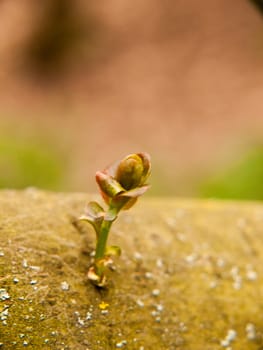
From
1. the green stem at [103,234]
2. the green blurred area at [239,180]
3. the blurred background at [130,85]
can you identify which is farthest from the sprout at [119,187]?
the blurred background at [130,85]

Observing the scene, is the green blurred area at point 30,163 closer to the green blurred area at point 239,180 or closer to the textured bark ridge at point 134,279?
the green blurred area at point 239,180

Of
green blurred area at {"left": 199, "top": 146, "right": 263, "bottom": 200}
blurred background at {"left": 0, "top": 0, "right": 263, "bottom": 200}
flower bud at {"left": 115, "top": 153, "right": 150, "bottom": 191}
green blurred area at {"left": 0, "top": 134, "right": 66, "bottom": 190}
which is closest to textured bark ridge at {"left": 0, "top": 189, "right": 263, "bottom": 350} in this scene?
flower bud at {"left": 115, "top": 153, "right": 150, "bottom": 191}

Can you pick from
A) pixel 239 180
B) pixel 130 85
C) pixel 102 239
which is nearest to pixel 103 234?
pixel 102 239

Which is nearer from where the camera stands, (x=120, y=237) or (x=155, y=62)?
(x=120, y=237)

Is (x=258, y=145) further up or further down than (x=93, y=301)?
further down

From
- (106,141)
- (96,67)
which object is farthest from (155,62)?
(106,141)

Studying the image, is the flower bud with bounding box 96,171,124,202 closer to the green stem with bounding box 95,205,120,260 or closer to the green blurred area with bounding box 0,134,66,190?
the green stem with bounding box 95,205,120,260

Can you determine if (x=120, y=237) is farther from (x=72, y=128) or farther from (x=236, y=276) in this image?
(x=72, y=128)
